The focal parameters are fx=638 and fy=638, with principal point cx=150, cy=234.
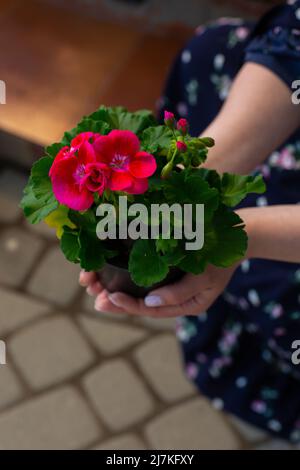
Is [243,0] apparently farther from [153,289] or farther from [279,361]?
[153,289]

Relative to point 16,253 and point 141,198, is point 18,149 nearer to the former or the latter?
point 16,253

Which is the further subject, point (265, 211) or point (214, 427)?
point (214, 427)

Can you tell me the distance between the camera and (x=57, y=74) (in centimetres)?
210

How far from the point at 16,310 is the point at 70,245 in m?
0.89

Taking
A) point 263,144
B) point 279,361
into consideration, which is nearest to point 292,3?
point 263,144

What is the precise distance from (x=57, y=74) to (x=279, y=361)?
48.4 inches

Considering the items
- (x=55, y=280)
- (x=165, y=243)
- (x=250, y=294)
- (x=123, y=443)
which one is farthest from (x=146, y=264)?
(x=55, y=280)

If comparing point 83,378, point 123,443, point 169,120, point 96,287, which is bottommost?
point 123,443

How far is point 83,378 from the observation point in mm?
1482

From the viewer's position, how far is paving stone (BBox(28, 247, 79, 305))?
5.41ft

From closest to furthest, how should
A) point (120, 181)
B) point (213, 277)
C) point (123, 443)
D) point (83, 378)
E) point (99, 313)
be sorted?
point (120, 181)
point (213, 277)
point (123, 443)
point (83, 378)
point (99, 313)

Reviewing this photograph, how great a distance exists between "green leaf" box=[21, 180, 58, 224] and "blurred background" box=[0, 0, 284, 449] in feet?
2.48

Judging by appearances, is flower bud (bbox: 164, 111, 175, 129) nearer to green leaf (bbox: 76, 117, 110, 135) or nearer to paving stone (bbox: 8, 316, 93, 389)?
green leaf (bbox: 76, 117, 110, 135)

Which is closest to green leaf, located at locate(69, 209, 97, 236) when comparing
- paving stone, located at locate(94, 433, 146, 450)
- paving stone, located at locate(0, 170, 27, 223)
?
paving stone, located at locate(94, 433, 146, 450)
